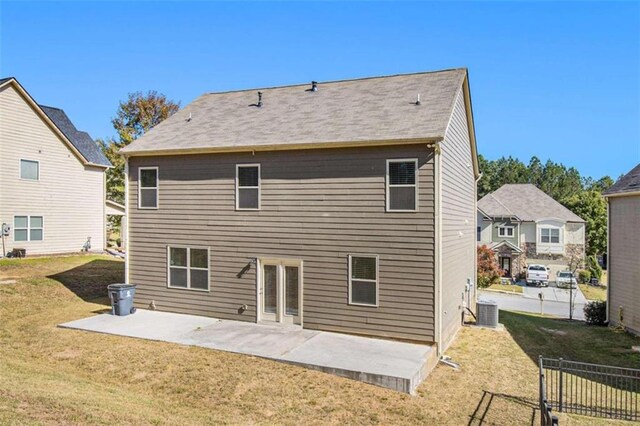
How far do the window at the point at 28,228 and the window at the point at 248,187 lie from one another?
1432 cm

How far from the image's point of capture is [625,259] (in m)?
15.4

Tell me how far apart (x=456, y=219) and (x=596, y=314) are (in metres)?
8.60

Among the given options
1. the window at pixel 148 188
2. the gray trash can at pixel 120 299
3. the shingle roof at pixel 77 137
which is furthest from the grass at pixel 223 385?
the shingle roof at pixel 77 137

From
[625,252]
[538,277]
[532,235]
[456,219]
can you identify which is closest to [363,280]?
[456,219]

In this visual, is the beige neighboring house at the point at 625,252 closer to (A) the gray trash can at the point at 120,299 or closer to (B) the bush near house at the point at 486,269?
(B) the bush near house at the point at 486,269

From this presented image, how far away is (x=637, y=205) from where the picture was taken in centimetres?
1448

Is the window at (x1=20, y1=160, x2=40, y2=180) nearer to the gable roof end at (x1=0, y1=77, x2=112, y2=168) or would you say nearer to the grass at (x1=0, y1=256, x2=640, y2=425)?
the gable roof end at (x1=0, y1=77, x2=112, y2=168)

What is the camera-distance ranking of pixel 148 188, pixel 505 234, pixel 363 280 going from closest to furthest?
pixel 363 280
pixel 148 188
pixel 505 234

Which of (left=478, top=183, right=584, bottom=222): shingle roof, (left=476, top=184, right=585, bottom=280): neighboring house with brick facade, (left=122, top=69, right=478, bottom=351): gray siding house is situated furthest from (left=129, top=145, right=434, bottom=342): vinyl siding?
(left=478, top=183, right=584, bottom=222): shingle roof

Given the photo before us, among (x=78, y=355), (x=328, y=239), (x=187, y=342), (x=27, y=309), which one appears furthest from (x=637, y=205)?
(x=27, y=309)

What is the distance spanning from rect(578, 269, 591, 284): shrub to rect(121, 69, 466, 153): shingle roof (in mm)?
29940

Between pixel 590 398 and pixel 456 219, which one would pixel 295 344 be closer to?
pixel 456 219

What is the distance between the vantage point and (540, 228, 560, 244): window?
3791 centimetres

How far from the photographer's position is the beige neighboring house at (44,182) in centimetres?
2045
